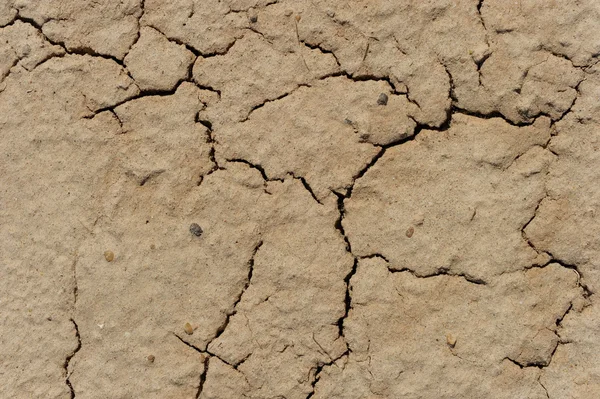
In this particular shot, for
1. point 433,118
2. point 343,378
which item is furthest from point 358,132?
point 343,378

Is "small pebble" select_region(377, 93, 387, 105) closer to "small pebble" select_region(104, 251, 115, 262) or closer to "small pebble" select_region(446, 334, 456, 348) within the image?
"small pebble" select_region(446, 334, 456, 348)

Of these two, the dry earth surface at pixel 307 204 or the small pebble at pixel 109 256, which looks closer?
the dry earth surface at pixel 307 204

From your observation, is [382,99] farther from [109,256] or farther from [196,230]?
[109,256]

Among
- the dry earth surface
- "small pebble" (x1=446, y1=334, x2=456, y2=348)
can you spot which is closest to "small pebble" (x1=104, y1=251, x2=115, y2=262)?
the dry earth surface

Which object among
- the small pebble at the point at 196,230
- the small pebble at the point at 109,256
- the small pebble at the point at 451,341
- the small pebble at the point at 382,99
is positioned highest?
the small pebble at the point at 382,99

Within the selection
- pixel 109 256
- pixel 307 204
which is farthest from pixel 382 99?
pixel 109 256

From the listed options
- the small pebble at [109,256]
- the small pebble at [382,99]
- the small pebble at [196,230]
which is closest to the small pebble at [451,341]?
the small pebble at [382,99]

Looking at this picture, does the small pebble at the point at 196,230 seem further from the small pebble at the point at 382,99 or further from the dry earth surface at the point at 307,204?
the small pebble at the point at 382,99
